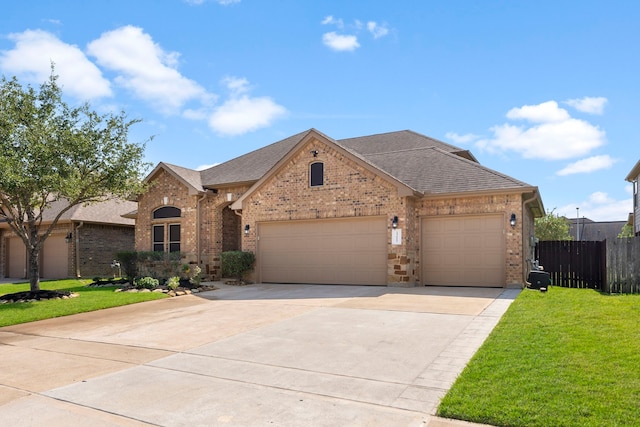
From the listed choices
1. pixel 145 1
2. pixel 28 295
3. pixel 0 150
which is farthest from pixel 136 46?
pixel 28 295

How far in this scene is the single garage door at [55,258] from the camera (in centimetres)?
2422

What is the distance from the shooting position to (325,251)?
16562 millimetres

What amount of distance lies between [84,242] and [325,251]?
14.5 metres

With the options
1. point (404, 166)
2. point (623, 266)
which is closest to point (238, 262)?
point (404, 166)

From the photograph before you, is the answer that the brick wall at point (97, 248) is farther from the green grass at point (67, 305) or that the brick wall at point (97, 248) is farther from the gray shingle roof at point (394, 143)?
the gray shingle roof at point (394, 143)

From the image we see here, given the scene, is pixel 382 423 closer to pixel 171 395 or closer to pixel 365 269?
pixel 171 395

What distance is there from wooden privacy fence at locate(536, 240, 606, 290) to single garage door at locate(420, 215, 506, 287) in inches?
139

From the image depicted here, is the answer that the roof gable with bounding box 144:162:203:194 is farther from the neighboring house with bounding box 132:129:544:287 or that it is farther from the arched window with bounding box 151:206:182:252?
the arched window with bounding box 151:206:182:252

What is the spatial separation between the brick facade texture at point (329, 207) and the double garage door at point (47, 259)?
7871 mm

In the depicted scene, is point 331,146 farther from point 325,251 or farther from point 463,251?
point 463,251

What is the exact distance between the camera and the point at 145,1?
34.2 ft

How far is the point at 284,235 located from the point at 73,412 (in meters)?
12.9

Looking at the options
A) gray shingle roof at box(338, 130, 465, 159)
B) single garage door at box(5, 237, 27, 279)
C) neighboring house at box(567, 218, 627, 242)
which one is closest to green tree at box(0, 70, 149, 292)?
gray shingle roof at box(338, 130, 465, 159)

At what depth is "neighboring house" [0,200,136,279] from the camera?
930 inches
